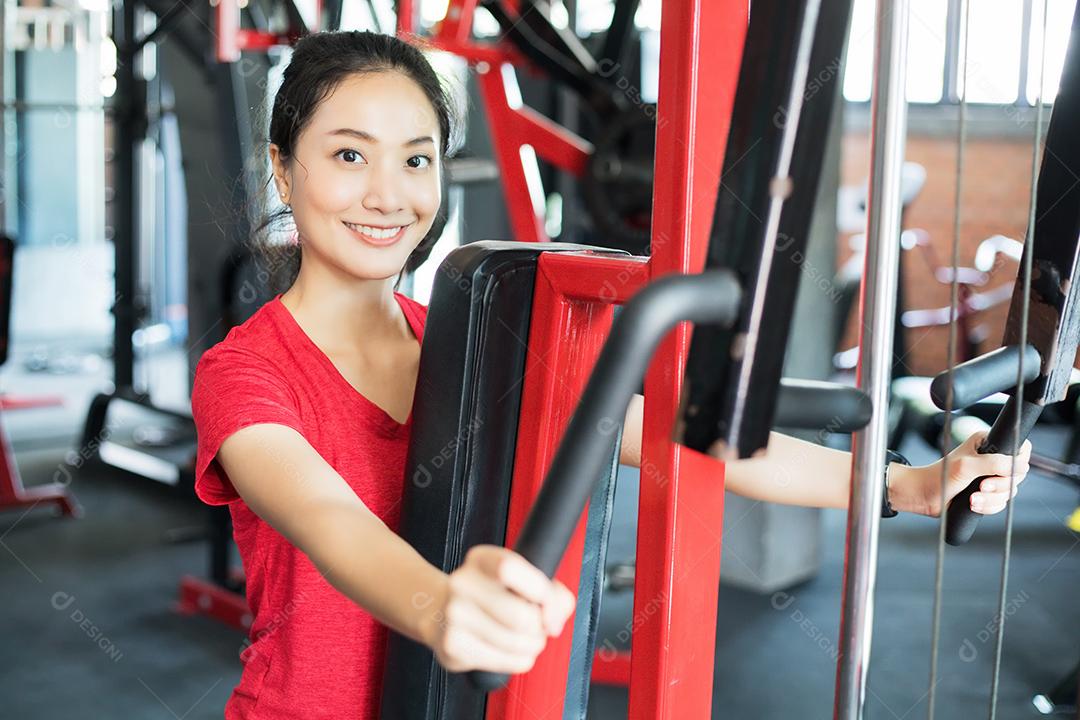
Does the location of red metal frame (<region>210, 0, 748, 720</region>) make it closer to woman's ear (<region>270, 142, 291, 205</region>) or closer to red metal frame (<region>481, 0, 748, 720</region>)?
red metal frame (<region>481, 0, 748, 720</region>)

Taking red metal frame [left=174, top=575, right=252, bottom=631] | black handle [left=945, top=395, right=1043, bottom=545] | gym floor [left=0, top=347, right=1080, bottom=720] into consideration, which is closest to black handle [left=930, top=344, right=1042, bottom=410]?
black handle [left=945, top=395, right=1043, bottom=545]

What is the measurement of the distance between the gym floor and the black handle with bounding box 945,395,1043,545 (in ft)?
5.97

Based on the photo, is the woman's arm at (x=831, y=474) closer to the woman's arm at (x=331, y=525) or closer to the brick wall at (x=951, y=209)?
the woman's arm at (x=331, y=525)

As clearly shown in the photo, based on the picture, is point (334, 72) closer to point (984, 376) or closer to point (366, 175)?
point (366, 175)

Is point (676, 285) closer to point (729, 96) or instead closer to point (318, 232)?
point (729, 96)

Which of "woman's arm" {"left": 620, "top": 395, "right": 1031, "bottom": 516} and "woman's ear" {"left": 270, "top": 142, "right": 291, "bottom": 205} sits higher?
"woman's ear" {"left": 270, "top": 142, "right": 291, "bottom": 205}


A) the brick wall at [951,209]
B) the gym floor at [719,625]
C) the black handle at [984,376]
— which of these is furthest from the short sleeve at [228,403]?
the brick wall at [951,209]

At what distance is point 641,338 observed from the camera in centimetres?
54

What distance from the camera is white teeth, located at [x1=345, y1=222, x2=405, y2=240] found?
1146mm

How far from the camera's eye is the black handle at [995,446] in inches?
32.8

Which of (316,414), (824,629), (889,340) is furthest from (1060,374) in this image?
(824,629)

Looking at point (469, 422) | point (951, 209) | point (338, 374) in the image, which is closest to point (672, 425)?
point (469, 422)

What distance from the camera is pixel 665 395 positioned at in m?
0.85

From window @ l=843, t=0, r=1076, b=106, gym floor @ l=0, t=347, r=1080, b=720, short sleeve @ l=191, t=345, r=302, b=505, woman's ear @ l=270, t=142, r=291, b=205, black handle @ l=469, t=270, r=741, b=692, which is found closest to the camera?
black handle @ l=469, t=270, r=741, b=692
